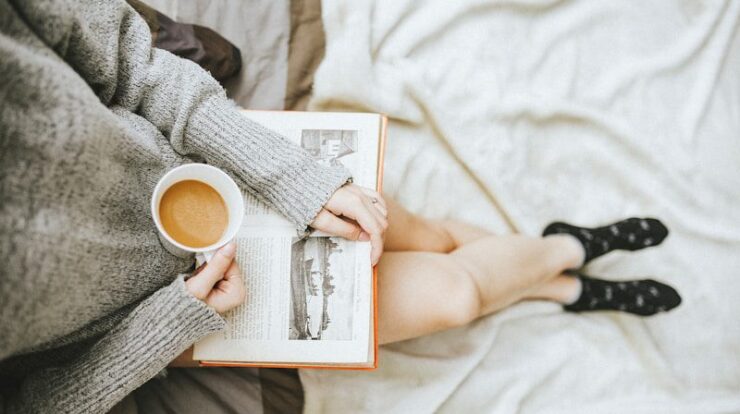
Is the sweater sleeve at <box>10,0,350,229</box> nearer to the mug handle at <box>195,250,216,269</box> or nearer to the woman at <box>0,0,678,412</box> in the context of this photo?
the woman at <box>0,0,678,412</box>

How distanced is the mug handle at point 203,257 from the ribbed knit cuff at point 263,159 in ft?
0.35

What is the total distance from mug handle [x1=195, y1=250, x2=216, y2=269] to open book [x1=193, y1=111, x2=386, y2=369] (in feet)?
0.17

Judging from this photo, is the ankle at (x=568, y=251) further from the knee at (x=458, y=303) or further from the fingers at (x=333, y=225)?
the fingers at (x=333, y=225)

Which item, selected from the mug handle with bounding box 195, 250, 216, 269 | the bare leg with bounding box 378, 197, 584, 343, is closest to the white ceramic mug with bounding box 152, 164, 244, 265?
the mug handle with bounding box 195, 250, 216, 269

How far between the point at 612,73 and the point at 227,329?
2.82 feet

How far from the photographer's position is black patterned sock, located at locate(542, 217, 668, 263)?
1014mm

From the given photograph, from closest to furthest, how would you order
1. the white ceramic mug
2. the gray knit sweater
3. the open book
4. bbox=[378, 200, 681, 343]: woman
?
the gray knit sweater → the white ceramic mug → the open book → bbox=[378, 200, 681, 343]: woman

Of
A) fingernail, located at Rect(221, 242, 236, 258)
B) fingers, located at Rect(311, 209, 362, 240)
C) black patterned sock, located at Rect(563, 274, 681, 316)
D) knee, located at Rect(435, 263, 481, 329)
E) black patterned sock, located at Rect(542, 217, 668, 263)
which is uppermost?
fingers, located at Rect(311, 209, 362, 240)

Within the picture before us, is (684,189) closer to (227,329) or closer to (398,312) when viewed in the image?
(398,312)

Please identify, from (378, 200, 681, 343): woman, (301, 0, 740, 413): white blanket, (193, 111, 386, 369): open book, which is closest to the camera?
(193, 111, 386, 369): open book

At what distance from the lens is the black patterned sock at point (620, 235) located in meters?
1.01

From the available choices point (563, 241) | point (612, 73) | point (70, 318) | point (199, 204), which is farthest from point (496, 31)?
point (70, 318)

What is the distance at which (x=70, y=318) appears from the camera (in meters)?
0.55

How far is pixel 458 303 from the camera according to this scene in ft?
2.65
